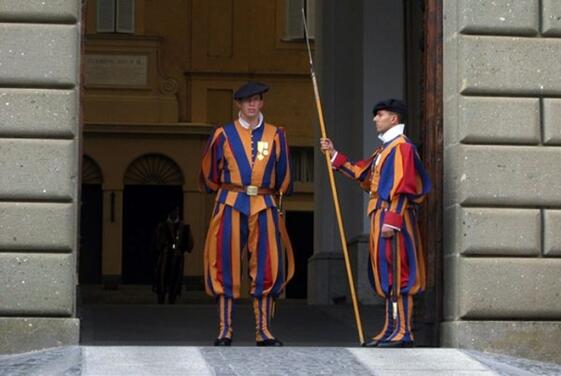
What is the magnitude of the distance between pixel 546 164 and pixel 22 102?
3.68 m

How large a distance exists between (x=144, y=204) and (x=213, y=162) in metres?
22.3

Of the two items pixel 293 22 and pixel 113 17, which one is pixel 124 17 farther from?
pixel 293 22

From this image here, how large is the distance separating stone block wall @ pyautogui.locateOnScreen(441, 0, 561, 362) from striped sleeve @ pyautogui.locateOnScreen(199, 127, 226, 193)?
5.33ft

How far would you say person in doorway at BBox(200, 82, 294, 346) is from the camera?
13203mm

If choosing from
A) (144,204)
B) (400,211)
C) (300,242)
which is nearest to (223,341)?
(400,211)

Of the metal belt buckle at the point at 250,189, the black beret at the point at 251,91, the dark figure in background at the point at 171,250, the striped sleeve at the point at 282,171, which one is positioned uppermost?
the black beret at the point at 251,91

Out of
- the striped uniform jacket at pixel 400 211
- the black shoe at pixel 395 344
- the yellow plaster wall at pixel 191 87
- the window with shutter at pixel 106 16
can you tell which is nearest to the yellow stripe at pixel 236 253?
the striped uniform jacket at pixel 400 211

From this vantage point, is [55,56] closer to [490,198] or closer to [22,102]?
[22,102]

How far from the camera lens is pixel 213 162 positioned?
13344 mm

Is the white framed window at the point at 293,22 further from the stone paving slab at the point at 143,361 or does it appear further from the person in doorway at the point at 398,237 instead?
the stone paving slab at the point at 143,361

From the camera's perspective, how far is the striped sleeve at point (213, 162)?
13336 mm

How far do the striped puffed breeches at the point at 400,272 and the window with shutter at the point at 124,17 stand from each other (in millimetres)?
23305

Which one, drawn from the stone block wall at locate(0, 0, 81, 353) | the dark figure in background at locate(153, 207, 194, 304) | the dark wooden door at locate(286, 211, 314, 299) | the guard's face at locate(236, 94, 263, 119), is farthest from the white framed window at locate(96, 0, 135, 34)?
the stone block wall at locate(0, 0, 81, 353)

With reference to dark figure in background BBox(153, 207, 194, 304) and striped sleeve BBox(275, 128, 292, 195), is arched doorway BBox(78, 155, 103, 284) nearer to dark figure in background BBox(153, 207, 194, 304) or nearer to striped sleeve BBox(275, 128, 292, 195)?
dark figure in background BBox(153, 207, 194, 304)
